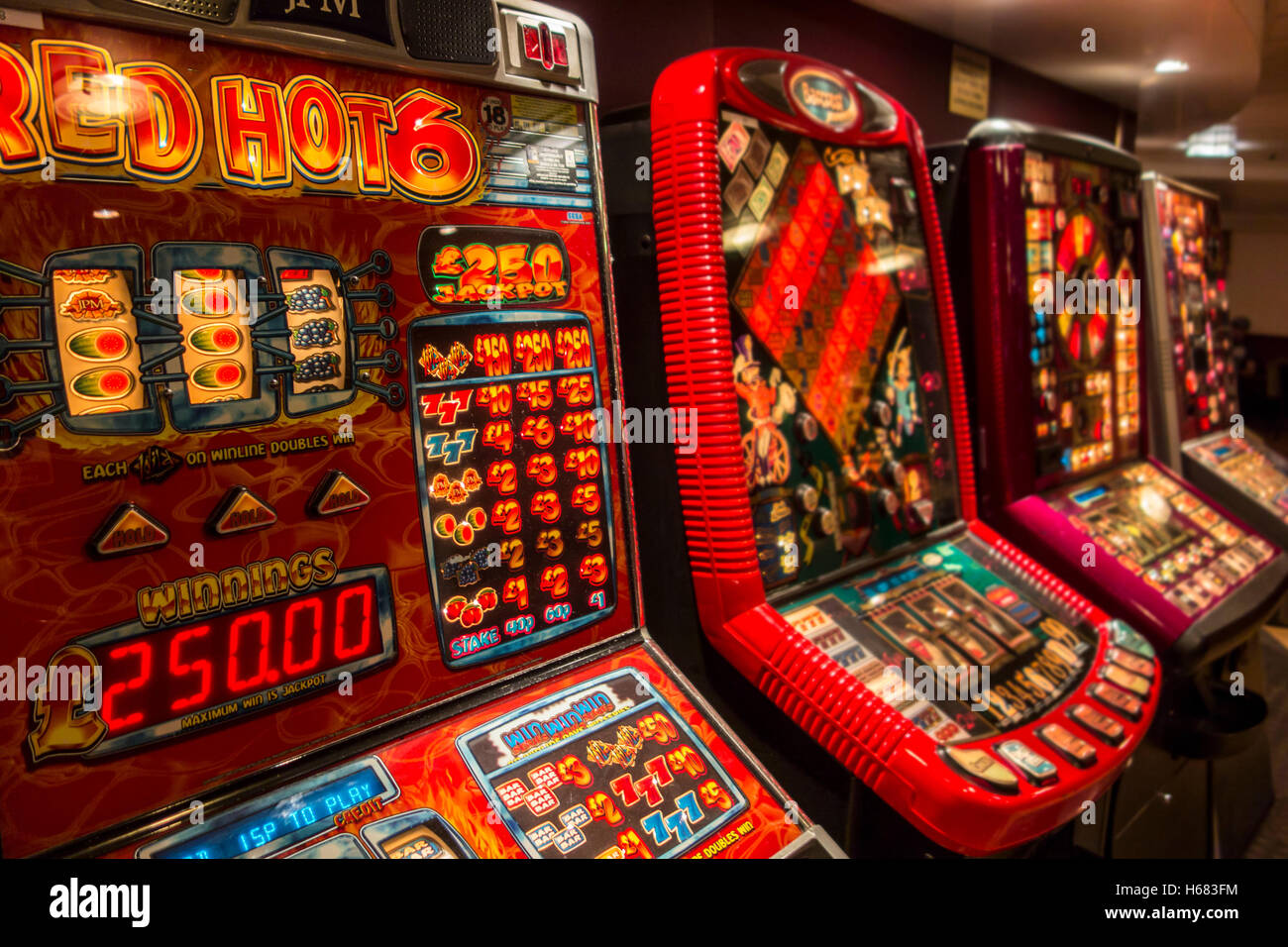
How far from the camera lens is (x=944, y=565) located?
1.91 meters

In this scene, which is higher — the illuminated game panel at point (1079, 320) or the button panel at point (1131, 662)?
the illuminated game panel at point (1079, 320)

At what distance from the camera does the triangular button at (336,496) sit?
3.62 ft

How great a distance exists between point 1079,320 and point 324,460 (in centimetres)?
238

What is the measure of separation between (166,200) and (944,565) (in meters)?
1.65

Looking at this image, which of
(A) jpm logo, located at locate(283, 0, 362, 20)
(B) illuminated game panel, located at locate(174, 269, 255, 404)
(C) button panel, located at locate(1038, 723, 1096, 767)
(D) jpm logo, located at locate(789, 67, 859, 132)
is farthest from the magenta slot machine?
(B) illuminated game panel, located at locate(174, 269, 255, 404)

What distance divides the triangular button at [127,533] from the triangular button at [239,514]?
0.06m

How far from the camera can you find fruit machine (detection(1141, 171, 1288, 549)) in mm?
3188

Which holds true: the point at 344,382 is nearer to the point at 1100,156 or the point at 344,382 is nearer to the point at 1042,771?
the point at 1042,771

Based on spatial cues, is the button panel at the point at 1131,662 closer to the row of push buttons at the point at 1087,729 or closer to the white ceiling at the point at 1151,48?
the row of push buttons at the point at 1087,729

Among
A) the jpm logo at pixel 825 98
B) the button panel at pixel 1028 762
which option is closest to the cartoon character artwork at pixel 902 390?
the jpm logo at pixel 825 98

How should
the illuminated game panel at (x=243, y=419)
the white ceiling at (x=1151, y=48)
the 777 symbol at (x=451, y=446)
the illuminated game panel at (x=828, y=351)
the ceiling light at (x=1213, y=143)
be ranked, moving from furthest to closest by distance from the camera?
the ceiling light at (x=1213, y=143) → the white ceiling at (x=1151, y=48) → the illuminated game panel at (x=828, y=351) → the 777 symbol at (x=451, y=446) → the illuminated game panel at (x=243, y=419)

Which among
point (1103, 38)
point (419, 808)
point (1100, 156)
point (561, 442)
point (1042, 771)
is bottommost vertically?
point (1042, 771)

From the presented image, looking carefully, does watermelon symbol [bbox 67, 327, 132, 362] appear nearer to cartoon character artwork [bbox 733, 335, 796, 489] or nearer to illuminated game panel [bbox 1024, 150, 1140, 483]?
cartoon character artwork [bbox 733, 335, 796, 489]
